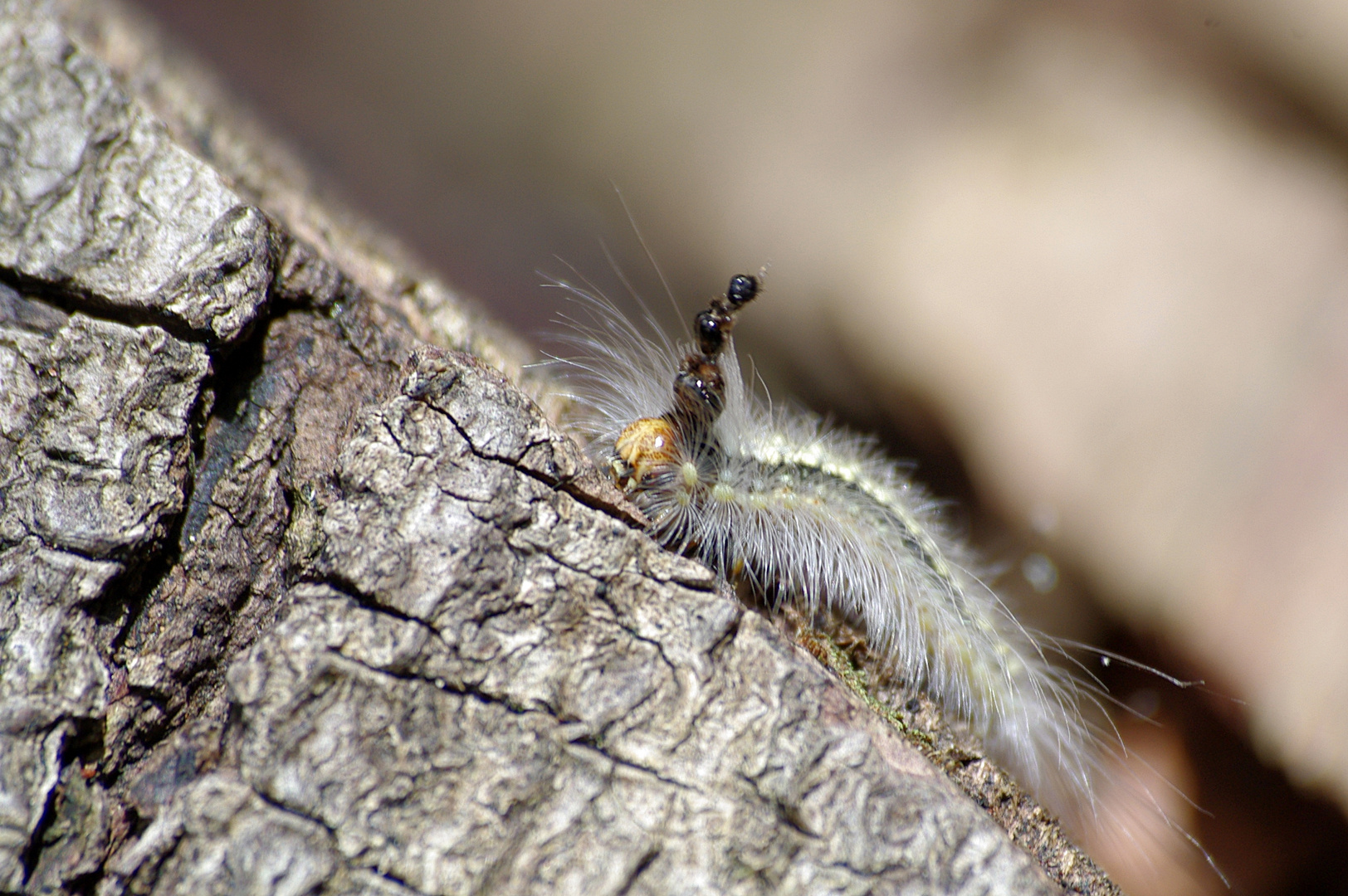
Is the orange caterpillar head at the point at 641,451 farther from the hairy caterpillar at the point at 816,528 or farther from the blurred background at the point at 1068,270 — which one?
the blurred background at the point at 1068,270

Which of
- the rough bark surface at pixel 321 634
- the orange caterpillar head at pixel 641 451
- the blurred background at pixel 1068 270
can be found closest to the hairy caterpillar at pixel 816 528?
the orange caterpillar head at pixel 641 451

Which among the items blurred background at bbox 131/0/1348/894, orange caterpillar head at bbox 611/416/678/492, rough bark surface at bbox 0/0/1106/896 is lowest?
rough bark surface at bbox 0/0/1106/896

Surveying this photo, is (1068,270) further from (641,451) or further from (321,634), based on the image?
(321,634)

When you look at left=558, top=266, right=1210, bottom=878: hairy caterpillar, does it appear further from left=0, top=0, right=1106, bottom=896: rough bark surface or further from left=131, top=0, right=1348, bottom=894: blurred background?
left=0, top=0, right=1106, bottom=896: rough bark surface

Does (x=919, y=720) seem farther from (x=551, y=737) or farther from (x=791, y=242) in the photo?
(x=791, y=242)

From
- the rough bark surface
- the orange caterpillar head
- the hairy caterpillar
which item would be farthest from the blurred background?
the rough bark surface

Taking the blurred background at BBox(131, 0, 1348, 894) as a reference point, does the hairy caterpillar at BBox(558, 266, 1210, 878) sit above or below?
below
